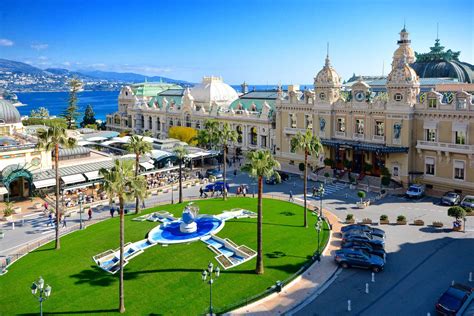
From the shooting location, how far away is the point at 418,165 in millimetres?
58000

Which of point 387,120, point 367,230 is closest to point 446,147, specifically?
point 387,120

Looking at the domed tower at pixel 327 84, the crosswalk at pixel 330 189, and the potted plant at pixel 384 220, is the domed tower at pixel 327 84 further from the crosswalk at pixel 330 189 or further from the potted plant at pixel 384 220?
the potted plant at pixel 384 220

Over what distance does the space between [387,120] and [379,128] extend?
6.68 feet

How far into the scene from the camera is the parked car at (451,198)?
166 feet

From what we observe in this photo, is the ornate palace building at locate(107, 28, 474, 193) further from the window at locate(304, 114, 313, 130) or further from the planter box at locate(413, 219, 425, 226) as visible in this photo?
the planter box at locate(413, 219, 425, 226)

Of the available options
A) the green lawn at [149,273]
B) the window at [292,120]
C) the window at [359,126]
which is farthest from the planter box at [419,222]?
the window at [292,120]

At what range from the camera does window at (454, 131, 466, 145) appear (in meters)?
53.2

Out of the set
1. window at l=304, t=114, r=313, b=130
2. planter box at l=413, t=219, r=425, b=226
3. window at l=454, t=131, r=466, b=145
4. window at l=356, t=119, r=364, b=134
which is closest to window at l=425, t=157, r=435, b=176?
window at l=454, t=131, r=466, b=145

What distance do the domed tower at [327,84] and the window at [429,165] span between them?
16557mm

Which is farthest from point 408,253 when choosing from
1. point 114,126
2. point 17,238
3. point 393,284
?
point 114,126

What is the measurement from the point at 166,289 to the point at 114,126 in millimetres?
91368

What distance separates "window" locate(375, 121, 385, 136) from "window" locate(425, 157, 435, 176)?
689 cm

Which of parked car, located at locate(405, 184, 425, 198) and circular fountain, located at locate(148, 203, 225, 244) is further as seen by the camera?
parked car, located at locate(405, 184, 425, 198)

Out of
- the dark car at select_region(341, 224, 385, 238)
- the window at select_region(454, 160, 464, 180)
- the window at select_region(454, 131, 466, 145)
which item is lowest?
the dark car at select_region(341, 224, 385, 238)
